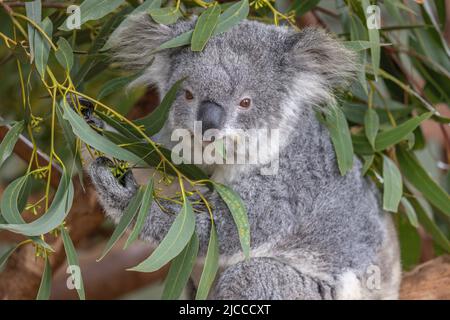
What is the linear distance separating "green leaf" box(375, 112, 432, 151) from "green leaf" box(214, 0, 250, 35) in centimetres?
90

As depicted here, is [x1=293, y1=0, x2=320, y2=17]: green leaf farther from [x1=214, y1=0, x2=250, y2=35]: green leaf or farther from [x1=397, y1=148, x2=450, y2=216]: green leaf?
[x1=397, y1=148, x2=450, y2=216]: green leaf

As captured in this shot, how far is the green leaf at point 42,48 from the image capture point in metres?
2.36

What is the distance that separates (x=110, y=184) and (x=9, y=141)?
1.54 ft

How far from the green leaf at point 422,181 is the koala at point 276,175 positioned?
195 mm

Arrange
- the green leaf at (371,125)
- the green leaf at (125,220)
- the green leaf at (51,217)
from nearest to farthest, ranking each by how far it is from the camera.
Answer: the green leaf at (51,217) < the green leaf at (125,220) < the green leaf at (371,125)

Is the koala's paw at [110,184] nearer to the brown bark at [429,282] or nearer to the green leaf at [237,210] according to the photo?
the green leaf at [237,210]

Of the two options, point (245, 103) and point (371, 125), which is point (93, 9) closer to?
point (245, 103)

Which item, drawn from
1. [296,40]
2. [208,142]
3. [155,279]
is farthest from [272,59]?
[155,279]

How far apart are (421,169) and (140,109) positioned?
175 cm

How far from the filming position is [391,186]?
3035 mm

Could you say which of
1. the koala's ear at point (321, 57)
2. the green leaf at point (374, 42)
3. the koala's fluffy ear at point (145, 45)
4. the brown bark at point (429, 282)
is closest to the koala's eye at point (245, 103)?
the koala's ear at point (321, 57)

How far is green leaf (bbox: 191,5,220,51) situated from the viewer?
8.18 feet

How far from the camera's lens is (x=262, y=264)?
3037mm

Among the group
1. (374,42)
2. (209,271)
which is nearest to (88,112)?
(209,271)
